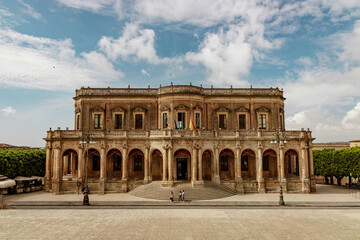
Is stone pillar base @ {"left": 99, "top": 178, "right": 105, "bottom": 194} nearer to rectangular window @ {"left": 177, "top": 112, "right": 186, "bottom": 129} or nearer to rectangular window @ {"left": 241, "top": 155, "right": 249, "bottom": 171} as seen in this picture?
rectangular window @ {"left": 177, "top": 112, "right": 186, "bottom": 129}

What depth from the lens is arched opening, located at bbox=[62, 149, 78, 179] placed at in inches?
1617

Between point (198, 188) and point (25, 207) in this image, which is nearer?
point (25, 207)

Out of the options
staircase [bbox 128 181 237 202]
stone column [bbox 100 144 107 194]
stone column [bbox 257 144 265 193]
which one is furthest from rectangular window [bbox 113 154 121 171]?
stone column [bbox 257 144 265 193]

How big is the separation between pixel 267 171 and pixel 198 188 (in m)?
13.4

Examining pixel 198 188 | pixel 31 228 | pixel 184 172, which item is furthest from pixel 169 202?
pixel 31 228

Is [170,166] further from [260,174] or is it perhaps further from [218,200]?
[260,174]

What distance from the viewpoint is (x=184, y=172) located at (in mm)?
38625

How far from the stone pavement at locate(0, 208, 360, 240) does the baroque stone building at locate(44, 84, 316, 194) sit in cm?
1051

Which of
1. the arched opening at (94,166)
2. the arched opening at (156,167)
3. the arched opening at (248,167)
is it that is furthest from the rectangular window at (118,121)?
the arched opening at (248,167)

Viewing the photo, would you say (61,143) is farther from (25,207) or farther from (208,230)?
(208,230)

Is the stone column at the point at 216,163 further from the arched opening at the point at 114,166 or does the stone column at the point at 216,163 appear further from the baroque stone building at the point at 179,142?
the arched opening at the point at 114,166

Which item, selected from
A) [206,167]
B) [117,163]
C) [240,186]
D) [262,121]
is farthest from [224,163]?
[117,163]

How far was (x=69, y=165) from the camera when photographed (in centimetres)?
4694

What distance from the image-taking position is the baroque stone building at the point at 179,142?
36125 mm
